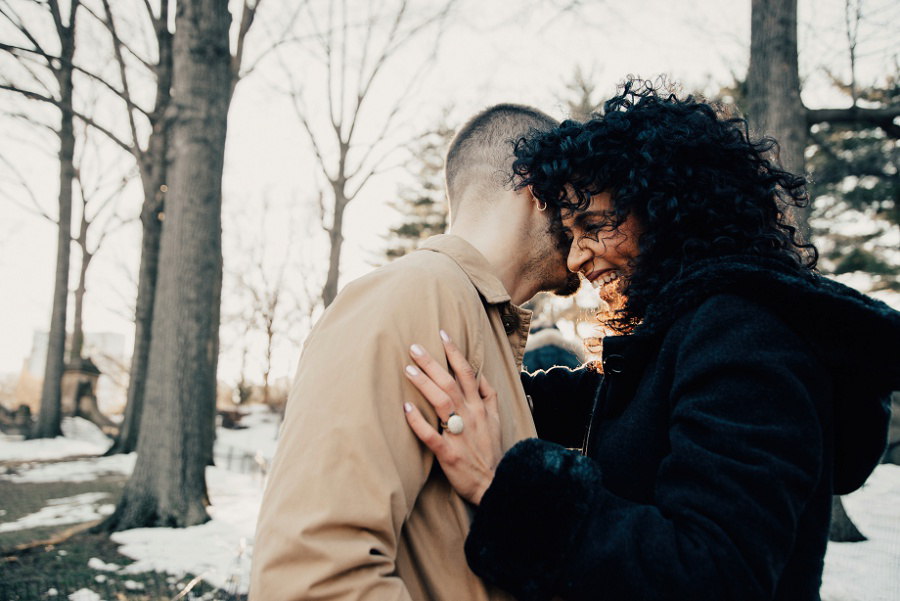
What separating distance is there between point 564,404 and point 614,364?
68cm

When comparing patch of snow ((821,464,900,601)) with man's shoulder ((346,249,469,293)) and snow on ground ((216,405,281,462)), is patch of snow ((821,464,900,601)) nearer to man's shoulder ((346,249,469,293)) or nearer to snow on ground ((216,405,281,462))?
man's shoulder ((346,249,469,293))

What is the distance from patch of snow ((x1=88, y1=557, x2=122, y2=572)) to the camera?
5012 millimetres

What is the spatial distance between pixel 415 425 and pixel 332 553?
32 centimetres

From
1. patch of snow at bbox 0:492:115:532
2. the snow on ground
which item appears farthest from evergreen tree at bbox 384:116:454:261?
patch of snow at bbox 0:492:115:532

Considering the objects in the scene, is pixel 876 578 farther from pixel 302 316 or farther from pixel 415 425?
pixel 302 316

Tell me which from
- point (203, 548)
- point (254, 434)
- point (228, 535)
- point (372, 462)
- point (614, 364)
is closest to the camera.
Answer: point (372, 462)

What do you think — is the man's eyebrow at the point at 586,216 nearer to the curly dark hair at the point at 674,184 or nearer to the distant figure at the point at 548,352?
the curly dark hair at the point at 674,184

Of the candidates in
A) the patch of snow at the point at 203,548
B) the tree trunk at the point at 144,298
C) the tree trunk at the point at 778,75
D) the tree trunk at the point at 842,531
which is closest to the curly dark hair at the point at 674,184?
the patch of snow at the point at 203,548

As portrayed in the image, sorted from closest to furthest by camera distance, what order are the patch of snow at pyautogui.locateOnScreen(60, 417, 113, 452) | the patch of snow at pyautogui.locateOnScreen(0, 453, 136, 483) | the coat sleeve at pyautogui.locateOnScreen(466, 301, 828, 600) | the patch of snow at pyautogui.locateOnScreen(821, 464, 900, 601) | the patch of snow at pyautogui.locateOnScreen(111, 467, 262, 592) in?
1. the coat sleeve at pyautogui.locateOnScreen(466, 301, 828, 600)
2. the patch of snow at pyautogui.locateOnScreen(821, 464, 900, 601)
3. the patch of snow at pyautogui.locateOnScreen(111, 467, 262, 592)
4. the patch of snow at pyautogui.locateOnScreen(0, 453, 136, 483)
5. the patch of snow at pyautogui.locateOnScreen(60, 417, 113, 452)

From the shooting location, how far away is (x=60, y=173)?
16031mm

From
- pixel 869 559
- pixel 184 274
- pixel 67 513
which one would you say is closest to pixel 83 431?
pixel 67 513

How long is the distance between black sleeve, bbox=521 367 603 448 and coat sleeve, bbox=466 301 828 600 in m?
0.88

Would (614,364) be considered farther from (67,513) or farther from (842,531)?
(67,513)

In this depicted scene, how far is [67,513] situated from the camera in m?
7.35
